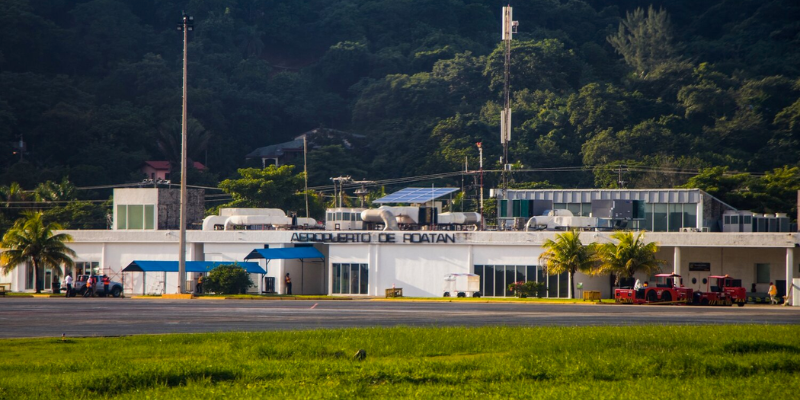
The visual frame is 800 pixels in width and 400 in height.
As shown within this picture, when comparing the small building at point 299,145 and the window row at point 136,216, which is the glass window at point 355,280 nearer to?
the window row at point 136,216

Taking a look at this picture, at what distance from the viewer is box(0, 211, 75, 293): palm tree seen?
6844 cm

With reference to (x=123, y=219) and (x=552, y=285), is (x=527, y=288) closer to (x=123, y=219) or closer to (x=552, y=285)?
(x=552, y=285)

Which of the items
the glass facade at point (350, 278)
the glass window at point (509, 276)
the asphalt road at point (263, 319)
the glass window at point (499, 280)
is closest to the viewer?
the asphalt road at point (263, 319)

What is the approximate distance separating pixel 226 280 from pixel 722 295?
101 feet

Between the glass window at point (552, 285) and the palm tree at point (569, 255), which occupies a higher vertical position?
the palm tree at point (569, 255)

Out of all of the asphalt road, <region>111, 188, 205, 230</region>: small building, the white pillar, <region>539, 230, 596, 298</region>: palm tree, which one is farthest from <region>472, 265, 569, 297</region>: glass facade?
<region>111, 188, 205, 230</region>: small building

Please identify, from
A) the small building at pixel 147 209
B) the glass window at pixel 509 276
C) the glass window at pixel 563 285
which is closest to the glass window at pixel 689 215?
the glass window at pixel 563 285

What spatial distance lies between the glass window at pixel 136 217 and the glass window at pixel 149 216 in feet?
1.16

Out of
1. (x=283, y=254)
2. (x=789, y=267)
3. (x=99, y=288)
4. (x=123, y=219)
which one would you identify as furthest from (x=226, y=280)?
A: (x=789, y=267)

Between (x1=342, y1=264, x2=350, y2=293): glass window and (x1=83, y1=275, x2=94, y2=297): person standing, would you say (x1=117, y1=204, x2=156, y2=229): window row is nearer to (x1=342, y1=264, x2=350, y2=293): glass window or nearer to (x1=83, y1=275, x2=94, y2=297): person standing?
(x1=83, y1=275, x2=94, y2=297): person standing

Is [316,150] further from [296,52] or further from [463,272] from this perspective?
[463,272]

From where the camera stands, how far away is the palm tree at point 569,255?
2403 inches

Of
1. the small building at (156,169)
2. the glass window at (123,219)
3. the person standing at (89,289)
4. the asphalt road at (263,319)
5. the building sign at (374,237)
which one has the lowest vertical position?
the person standing at (89,289)

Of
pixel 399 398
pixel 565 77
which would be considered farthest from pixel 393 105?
pixel 399 398
